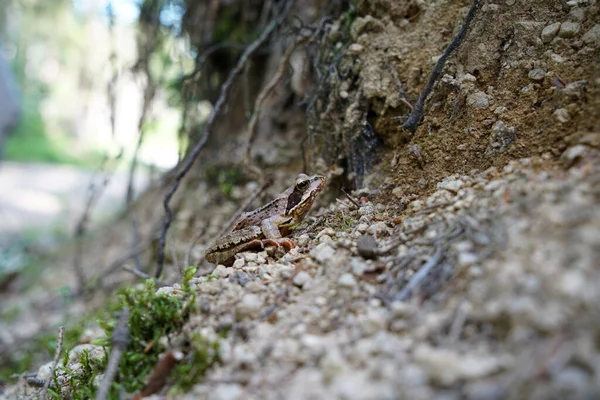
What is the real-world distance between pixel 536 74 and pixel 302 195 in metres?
1.71

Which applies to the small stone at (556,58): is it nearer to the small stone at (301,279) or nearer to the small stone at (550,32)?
the small stone at (550,32)

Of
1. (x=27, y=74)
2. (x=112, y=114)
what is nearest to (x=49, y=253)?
(x=112, y=114)

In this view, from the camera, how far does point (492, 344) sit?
1389 mm

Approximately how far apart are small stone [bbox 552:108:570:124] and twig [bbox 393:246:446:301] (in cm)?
87

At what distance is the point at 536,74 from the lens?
2393 mm

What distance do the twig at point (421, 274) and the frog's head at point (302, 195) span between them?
61.9 inches

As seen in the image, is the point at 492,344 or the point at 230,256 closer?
the point at 492,344

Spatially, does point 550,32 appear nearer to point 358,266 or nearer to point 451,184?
point 451,184

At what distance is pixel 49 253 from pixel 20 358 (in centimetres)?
400

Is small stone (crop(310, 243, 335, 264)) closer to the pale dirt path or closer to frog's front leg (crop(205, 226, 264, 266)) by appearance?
frog's front leg (crop(205, 226, 264, 266))

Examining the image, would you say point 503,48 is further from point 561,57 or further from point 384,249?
point 384,249

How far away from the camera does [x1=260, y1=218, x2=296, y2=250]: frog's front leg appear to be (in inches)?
111

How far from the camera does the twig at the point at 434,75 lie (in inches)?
101

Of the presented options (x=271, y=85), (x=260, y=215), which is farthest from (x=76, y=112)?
(x=260, y=215)
